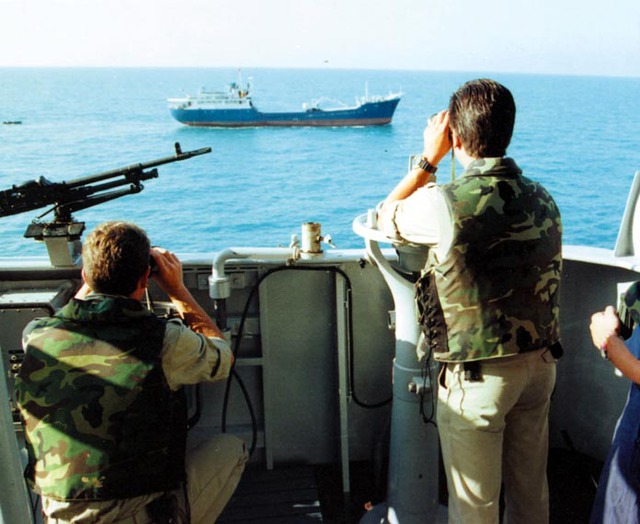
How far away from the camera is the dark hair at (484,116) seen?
194cm

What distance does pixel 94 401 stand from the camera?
70.6 inches

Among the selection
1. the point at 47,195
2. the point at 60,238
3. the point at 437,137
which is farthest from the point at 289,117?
the point at 437,137

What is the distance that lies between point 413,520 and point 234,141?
5644 cm

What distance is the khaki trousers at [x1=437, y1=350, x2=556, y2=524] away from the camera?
2.06 meters

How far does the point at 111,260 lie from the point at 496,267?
1156mm

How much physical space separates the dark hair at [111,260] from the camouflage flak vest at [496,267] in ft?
3.09

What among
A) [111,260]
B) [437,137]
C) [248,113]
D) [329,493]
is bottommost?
[248,113]

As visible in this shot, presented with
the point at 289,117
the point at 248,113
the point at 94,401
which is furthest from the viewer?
the point at 289,117

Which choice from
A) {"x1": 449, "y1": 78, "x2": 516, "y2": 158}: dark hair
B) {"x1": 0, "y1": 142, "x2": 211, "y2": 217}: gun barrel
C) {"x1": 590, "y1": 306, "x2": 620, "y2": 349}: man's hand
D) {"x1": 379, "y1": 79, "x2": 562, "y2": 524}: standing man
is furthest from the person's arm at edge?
{"x1": 0, "y1": 142, "x2": 211, "y2": 217}: gun barrel

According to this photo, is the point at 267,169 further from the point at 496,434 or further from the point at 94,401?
the point at 94,401

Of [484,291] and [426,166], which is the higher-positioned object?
[426,166]

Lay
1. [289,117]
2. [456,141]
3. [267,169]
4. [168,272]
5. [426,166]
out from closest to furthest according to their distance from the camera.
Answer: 1. [456,141]
2. [426,166]
3. [168,272]
4. [267,169]
5. [289,117]

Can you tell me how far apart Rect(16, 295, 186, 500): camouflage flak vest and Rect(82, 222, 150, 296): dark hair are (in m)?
0.06

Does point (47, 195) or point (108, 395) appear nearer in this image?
point (108, 395)
